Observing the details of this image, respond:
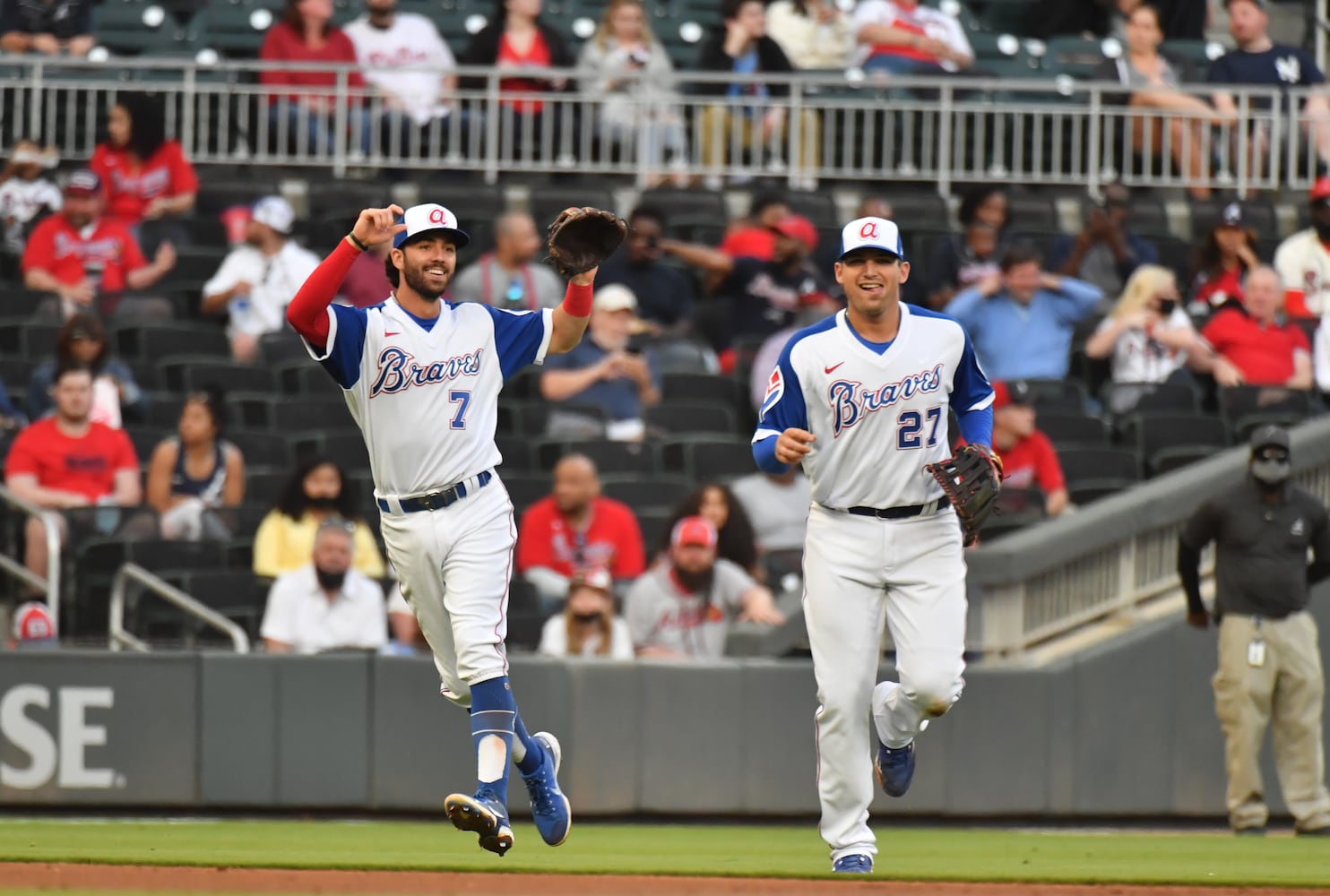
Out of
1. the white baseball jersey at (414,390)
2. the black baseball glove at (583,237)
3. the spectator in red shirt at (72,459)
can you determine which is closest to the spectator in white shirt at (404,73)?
the spectator in red shirt at (72,459)

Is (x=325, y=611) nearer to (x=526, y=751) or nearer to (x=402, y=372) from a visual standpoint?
(x=526, y=751)

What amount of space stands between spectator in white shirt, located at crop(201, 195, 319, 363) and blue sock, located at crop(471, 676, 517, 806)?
6846mm

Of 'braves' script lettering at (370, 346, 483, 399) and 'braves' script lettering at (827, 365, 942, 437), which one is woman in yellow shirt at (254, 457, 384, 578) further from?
'braves' script lettering at (827, 365, 942, 437)

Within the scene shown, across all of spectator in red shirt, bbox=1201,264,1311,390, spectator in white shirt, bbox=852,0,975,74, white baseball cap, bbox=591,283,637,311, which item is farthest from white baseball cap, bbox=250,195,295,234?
spectator in red shirt, bbox=1201,264,1311,390

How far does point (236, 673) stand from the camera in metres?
11.7

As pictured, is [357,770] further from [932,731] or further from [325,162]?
[325,162]

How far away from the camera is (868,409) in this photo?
8117 millimetres

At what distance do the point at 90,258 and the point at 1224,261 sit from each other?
7.34 meters

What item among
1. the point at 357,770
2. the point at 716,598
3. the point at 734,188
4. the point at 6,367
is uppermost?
the point at 734,188

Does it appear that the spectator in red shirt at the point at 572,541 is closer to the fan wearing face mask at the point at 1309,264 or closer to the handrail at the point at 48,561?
the handrail at the point at 48,561

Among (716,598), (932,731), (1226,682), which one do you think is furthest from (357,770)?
(1226,682)

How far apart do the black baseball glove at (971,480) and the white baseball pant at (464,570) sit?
1.54 m

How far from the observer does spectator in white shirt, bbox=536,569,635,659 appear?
38.4 feet

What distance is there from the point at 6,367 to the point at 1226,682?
7.46 metres
